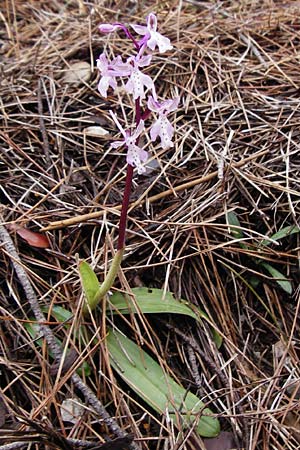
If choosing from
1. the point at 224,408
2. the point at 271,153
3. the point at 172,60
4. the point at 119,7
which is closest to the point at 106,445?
the point at 224,408

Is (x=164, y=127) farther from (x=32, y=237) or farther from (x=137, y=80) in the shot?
(x=32, y=237)

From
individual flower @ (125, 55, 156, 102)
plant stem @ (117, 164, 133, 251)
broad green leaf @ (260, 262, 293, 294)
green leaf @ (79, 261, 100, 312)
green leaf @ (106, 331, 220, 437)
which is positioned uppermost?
individual flower @ (125, 55, 156, 102)

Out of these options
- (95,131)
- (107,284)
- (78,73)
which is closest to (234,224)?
(107,284)

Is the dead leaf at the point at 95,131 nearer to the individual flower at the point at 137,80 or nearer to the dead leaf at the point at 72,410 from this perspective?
the individual flower at the point at 137,80

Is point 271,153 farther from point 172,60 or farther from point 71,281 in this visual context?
point 71,281

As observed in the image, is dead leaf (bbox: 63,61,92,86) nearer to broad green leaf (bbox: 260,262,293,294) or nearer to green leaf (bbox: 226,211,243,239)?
green leaf (bbox: 226,211,243,239)

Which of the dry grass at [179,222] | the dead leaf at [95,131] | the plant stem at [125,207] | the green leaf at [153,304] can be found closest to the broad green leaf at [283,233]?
the dry grass at [179,222]

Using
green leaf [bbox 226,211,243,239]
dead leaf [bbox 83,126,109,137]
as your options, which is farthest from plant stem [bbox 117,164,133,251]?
dead leaf [bbox 83,126,109,137]
